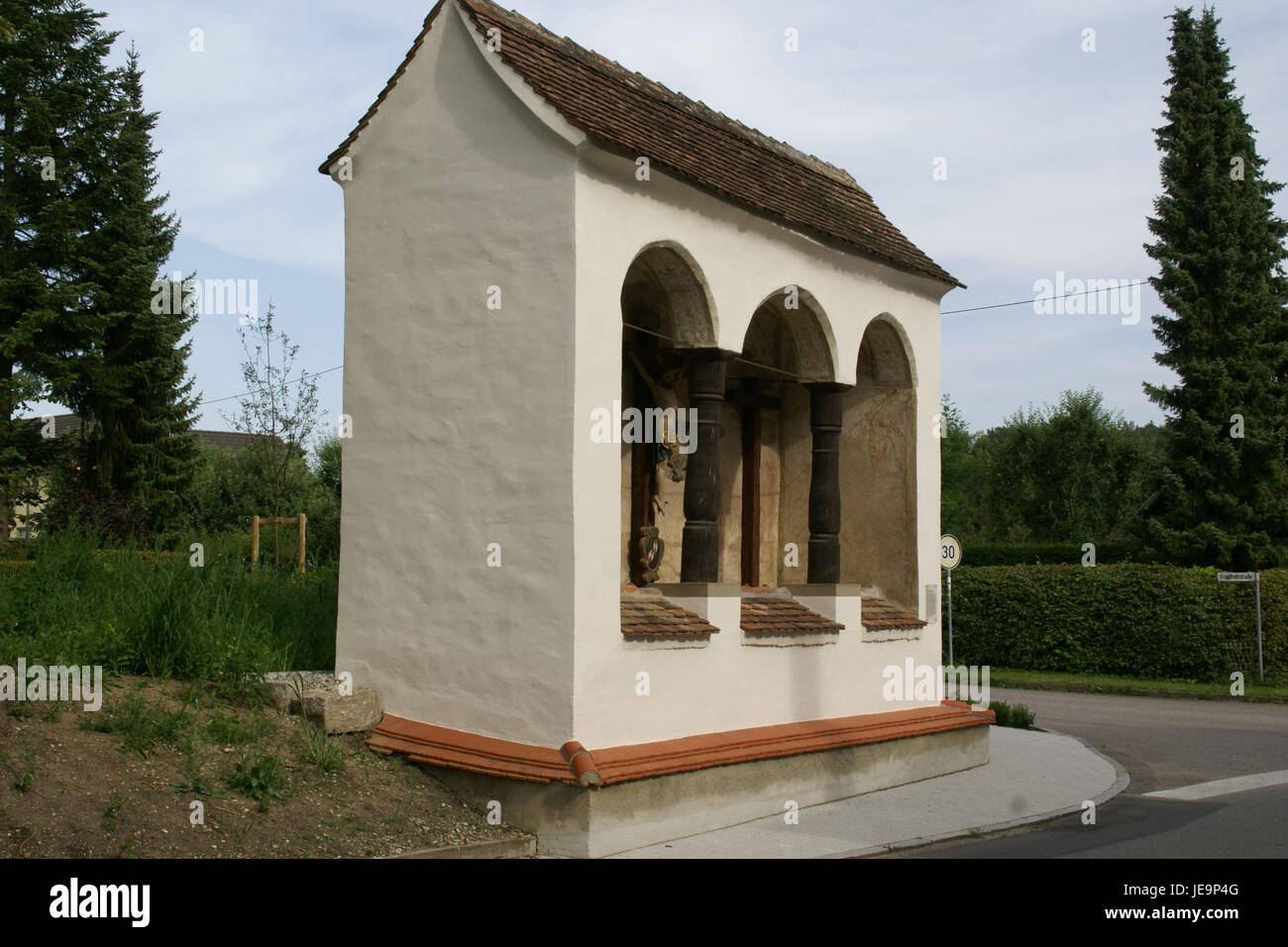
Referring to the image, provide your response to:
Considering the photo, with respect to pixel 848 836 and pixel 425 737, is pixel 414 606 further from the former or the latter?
pixel 848 836

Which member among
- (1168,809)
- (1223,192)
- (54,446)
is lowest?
(1168,809)

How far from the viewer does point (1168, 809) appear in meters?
10.6

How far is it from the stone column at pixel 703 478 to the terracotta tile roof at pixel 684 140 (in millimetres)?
1438

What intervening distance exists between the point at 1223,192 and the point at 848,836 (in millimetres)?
24482

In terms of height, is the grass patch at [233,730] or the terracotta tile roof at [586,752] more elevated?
the grass patch at [233,730]

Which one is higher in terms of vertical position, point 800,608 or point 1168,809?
point 800,608

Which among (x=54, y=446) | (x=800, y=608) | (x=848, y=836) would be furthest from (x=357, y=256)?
(x=54, y=446)

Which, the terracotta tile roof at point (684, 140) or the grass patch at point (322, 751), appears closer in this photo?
the grass patch at point (322, 751)

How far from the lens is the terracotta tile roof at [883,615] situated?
12133 mm

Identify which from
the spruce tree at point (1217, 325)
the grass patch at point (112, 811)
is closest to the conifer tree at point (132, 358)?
the grass patch at point (112, 811)

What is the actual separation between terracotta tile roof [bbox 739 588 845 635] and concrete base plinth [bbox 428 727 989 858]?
1.08m

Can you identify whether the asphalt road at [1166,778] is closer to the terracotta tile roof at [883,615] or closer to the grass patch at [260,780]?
the terracotta tile roof at [883,615]

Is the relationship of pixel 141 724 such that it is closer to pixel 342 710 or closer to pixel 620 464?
pixel 342 710

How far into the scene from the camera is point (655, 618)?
366 inches
